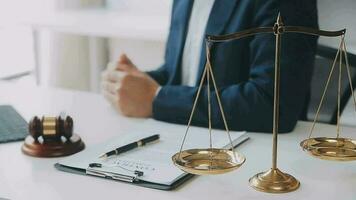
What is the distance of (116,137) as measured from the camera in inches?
49.4

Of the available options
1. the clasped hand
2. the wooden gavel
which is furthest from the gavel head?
the clasped hand

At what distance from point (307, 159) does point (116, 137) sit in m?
0.40

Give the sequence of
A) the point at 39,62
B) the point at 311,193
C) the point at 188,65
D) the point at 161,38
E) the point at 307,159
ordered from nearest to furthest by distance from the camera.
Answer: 1. the point at 311,193
2. the point at 307,159
3. the point at 188,65
4. the point at 161,38
5. the point at 39,62

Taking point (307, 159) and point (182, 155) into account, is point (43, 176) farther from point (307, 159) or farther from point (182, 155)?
point (307, 159)

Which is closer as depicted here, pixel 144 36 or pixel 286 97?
pixel 286 97

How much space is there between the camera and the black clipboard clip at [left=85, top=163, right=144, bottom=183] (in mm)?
1018

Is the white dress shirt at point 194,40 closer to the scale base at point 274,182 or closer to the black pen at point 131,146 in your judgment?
the black pen at point 131,146

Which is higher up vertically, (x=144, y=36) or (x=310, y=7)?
(x=310, y=7)

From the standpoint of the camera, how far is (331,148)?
1.06 metres

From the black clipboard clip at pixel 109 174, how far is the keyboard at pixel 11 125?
271 mm

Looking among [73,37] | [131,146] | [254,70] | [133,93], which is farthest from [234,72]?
[73,37]

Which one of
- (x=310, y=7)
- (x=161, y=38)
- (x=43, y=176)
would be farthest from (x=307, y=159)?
(x=161, y=38)

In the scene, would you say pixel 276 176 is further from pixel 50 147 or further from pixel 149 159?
pixel 50 147

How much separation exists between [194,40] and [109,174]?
0.62m
